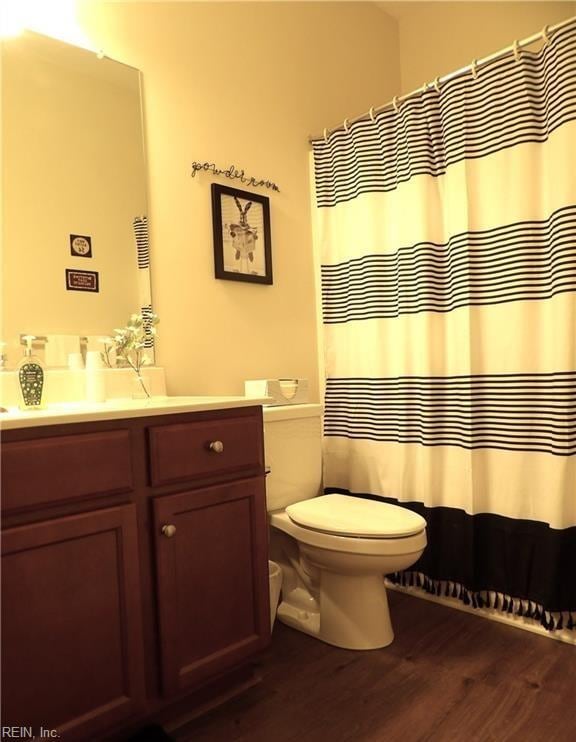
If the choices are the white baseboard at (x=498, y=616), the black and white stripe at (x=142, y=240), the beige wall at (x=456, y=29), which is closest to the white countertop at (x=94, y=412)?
the black and white stripe at (x=142, y=240)

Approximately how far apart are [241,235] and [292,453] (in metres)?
0.92

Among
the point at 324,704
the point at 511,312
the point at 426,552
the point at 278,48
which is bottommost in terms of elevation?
the point at 324,704

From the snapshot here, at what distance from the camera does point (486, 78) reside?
191cm

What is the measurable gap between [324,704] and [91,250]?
157 cm

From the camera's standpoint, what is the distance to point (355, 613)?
70.7 inches

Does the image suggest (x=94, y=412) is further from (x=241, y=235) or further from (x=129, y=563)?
(x=241, y=235)

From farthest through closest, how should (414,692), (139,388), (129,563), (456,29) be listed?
(456,29)
(139,388)
(414,692)
(129,563)

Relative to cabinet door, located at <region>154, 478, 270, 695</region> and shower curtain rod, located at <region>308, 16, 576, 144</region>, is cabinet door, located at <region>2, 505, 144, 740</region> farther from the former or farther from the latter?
shower curtain rod, located at <region>308, 16, 576, 144</region>

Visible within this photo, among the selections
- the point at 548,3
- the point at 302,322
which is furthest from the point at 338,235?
the point at 548,3

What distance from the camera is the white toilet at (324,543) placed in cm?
170

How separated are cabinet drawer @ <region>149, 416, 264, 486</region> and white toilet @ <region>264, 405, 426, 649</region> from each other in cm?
40

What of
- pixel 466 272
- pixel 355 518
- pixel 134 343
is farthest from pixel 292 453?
pixel 466 272

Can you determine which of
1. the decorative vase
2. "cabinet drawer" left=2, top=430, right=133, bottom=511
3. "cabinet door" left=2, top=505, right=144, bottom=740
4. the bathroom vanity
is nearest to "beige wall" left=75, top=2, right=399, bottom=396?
the decorative vase

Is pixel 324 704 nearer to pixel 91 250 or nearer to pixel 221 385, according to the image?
pixel 221 385
